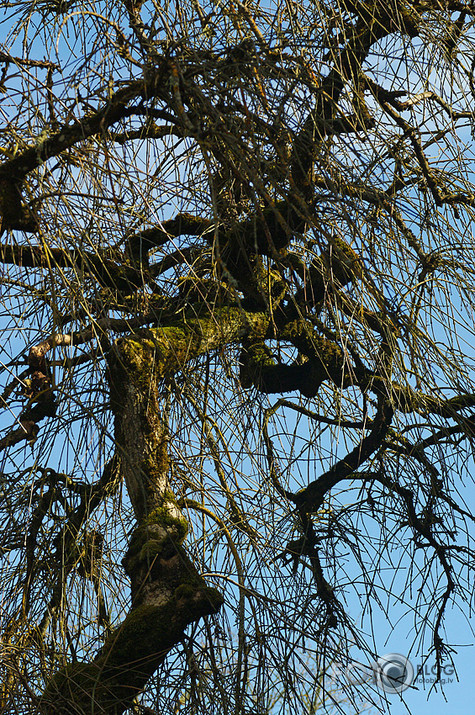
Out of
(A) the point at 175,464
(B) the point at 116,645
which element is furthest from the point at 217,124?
(B) the point at 116,645

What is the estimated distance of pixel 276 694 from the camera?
2301 mm

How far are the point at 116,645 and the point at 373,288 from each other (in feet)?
4.13

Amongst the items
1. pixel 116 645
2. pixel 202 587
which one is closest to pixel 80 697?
pixel 116 645

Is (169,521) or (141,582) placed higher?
(169,521)

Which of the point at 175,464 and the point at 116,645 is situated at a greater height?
the point at 175,464

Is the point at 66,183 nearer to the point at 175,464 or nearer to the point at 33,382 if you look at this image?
the point at 33,382

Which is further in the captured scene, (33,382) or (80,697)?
(33,382)

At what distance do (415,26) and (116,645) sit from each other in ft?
7.37

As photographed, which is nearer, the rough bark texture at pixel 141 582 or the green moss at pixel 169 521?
the rough bark texture at pixel 141 582

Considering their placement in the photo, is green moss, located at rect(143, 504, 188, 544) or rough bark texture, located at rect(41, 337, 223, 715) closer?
rough bark texture, located at rect(41, 337, 223, 715)

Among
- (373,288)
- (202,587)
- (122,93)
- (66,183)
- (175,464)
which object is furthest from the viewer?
(175,464)

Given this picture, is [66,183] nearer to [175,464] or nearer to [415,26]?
[175,464]

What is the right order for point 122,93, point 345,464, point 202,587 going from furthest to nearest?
point 345,464 < point 202,587 < point 122,93

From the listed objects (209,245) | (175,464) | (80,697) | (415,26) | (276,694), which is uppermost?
(415,26)
